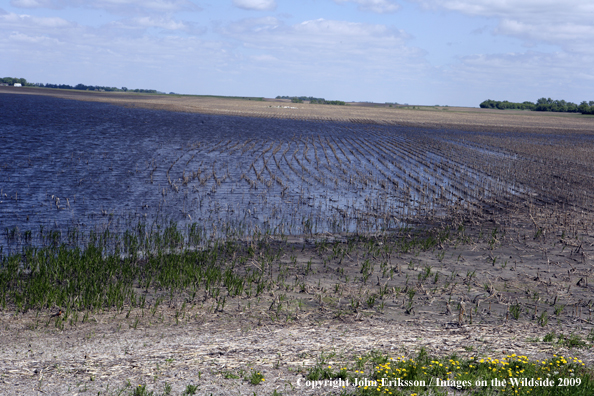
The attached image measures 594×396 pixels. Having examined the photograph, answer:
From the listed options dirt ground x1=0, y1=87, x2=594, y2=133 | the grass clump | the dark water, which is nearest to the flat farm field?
the grass clump

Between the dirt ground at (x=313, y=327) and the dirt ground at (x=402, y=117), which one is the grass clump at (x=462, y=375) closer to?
the dirt ground at (x=313, y=327)

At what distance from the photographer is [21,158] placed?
1278 inches

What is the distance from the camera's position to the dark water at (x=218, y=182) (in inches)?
795

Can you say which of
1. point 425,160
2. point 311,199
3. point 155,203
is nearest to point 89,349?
point 155,203

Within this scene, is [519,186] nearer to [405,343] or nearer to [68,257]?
[405,343]

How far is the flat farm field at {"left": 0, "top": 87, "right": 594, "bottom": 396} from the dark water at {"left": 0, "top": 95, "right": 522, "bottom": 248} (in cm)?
23

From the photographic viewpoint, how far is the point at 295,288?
13352 mm

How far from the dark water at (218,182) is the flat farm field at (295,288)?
0.74 feet

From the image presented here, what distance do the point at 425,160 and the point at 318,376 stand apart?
33218mm

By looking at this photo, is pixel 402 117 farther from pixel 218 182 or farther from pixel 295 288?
pixel 295 288

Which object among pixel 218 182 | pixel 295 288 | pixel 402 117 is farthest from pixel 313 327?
pixel 402 117

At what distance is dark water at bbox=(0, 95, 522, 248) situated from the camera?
20.2 m

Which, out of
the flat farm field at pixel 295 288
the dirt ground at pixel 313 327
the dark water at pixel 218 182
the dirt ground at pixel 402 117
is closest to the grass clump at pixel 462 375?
the flat farm field at pixel 295 288

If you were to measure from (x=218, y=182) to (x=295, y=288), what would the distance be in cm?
1498
